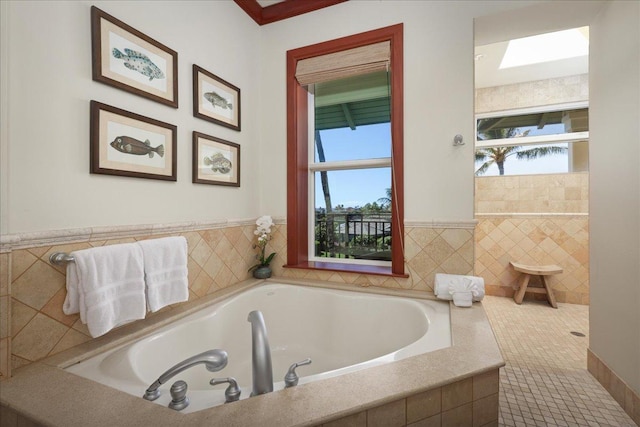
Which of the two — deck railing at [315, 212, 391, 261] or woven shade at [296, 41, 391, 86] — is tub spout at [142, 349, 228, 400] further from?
woven shade at [296, 41, 391, 86]

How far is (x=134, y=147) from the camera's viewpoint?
1.47 metres

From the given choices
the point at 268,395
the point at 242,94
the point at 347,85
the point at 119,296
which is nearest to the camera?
the point at 268,395

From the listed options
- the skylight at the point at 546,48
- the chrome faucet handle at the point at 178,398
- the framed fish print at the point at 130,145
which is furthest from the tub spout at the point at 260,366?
the skylight at the point at 546,48

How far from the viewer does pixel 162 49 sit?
63.8 inches

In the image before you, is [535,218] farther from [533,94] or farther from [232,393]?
[232,393]

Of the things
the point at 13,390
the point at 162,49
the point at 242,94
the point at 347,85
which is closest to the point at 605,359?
the point at 347,85

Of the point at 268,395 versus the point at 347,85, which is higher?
the point at 347,85

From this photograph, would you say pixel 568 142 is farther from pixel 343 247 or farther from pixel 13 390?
pixel 13 390

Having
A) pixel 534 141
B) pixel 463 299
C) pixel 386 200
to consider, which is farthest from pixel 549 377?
pixel 534 141

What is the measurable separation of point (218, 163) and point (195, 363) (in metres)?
1.44

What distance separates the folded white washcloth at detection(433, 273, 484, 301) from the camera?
175cm

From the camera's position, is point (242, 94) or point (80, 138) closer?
point (80, 138)

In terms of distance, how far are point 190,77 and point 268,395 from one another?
181 cm

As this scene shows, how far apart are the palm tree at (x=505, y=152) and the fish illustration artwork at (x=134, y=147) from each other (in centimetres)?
400
